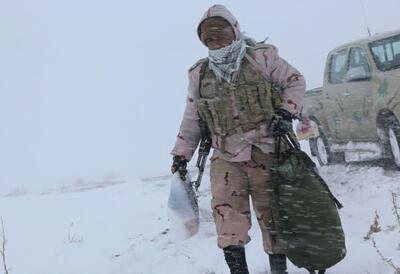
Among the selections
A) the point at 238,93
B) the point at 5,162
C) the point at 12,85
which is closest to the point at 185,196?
the point at 238,93

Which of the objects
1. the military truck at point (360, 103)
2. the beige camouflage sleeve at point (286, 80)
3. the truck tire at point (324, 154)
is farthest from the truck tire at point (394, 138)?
the beige camouflage sleeve at point (286, 80)

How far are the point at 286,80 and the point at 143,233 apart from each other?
11.6ft

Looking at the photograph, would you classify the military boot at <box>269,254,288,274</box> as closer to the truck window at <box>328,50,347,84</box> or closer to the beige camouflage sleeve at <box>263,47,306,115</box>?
the beige camouflage sleeve at <box>263,47,306,115</box>

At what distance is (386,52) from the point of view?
28.9 ft

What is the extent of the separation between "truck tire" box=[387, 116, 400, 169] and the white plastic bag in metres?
4.18

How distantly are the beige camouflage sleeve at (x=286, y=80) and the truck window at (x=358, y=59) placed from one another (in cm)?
450


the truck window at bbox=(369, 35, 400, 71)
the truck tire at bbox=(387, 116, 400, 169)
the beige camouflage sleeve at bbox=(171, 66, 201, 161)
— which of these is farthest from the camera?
the truck window at bbox=(369, 35, 400, 71)

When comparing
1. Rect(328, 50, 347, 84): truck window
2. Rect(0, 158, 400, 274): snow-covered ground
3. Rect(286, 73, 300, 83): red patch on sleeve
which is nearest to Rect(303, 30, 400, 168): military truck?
Rect(328, 50, 347, 84): truck window

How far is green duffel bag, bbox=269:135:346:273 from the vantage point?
4148 millimetres

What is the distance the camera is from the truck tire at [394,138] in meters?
8.16

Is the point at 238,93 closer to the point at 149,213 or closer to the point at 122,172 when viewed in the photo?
the point at 149,213

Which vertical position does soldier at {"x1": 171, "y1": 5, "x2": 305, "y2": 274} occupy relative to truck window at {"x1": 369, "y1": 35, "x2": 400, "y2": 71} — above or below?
above

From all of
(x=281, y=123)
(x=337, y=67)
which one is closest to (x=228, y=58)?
(x=281, y=123)

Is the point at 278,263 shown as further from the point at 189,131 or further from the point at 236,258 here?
the point at 189,131
